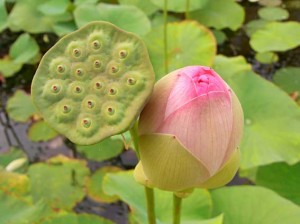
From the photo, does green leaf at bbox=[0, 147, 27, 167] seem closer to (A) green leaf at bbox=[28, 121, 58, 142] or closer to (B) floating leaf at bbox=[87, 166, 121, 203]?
(A) green leaf at bbox=[28, 121, 58, 142]

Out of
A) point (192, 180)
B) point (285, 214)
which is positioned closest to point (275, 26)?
point (285, 214)

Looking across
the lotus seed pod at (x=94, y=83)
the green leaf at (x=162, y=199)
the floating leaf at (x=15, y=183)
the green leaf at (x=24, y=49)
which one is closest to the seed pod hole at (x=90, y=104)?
the lotus seed pod at (x=94, y=83)

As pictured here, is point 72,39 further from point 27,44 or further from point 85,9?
point 27,44

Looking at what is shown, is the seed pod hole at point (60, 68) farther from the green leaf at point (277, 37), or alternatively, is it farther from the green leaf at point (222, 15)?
the green leaf at point (222, 15)

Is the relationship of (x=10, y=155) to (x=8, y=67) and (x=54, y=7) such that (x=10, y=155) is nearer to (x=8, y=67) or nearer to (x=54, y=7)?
(x=8, y=67)

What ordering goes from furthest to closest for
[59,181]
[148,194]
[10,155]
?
[10,155] < [59,181] < [148,194]

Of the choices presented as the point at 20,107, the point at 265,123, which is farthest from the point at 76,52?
the point at 20,107
